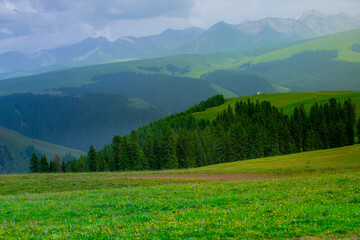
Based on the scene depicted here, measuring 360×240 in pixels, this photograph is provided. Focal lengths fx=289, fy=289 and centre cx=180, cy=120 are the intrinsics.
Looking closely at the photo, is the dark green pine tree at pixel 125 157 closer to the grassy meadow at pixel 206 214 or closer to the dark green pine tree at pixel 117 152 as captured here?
the dark green pine tree at pixel 117 152

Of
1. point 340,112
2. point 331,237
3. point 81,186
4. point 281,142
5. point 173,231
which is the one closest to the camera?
point 331,237

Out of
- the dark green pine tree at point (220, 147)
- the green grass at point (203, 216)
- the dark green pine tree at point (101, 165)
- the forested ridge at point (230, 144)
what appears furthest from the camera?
the dark green pine tree at point (220, 147)

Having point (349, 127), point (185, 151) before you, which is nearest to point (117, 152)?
point (185, 151)

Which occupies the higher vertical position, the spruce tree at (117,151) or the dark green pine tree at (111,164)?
the spruce tree at (117,151)

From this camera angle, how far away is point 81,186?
3662cm

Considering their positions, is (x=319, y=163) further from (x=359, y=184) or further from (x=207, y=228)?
(x=207, y=228)

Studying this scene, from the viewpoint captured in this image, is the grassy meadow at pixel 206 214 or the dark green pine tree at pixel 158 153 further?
the dark green pine tree at pixel 158 153

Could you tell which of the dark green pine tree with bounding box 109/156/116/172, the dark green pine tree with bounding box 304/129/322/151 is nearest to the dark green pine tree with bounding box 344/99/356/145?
the dark green pine tree with bounding box 304/129/322/151

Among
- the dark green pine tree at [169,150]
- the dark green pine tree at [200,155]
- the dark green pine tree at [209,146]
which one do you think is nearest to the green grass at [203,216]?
the dark green pine tree at [169,150]

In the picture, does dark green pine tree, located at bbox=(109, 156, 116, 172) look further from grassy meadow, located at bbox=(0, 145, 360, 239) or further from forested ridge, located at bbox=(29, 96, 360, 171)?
grassy meadow, located at bbox=(0, 145, 360, 239)

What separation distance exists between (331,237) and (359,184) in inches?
455

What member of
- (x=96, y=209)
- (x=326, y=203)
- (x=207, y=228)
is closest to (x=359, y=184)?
(x=326, y=203)

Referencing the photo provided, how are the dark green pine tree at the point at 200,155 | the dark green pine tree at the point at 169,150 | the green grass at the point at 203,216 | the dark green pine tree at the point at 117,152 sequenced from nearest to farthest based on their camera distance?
the green grass at the point at 203,216 < the dark green pine tree at the point at 117,152 < the dark green pine tree at the point at 169,150 < the dark green pine tree at the point at 200,155

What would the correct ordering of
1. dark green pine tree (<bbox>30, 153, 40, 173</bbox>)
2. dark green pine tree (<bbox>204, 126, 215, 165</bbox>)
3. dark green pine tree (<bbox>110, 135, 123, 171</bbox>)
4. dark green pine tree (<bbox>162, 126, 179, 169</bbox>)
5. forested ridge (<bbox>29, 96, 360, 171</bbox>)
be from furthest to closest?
dark green pine tree (<bbox>204, 126, 215, 165</bbox>), dark green pine tree (<bbox>162, 126, 179, 169</bbox>), dark green pine tree (<bbox>110, 135, 123, 171</bbox>), forested ridge (<bbox>29, 96, 360, 171</bbox>), dark green pine tree (<bbox>30, 153, 40, 173</bbox>)
